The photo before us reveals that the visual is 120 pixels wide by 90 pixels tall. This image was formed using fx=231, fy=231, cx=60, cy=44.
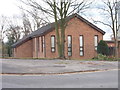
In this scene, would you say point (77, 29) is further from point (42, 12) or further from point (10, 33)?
point (10, 33)

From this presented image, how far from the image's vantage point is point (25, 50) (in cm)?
3991

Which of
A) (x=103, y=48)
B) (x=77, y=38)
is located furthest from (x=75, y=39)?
(x=103, y=48)

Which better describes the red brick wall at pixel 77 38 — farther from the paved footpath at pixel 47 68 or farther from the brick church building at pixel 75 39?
the paved footpath at pixel 47 68

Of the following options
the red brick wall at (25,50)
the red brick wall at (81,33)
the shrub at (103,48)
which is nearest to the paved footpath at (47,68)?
the shrub at (103,48)

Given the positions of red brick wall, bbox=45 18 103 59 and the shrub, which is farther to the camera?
red brick wall, bbox=45 18 103 59

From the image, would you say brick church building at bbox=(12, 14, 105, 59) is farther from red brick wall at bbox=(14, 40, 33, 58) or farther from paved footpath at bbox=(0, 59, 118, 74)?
paved footpath at bbox=(0, 59, 118, 74)

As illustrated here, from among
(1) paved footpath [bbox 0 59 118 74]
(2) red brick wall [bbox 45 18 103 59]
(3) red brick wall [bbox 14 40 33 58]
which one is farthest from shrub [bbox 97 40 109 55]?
(1) paved footpath [bbox 0 59 118 74]

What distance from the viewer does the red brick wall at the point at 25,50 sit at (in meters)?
39.6

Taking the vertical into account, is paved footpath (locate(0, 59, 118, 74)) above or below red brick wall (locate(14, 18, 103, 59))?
below

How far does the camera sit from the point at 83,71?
13906 millimetres

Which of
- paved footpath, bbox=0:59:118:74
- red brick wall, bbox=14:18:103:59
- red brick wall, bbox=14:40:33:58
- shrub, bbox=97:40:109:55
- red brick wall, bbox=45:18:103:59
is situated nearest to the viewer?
paved footpath, bbox=0:59:118:74

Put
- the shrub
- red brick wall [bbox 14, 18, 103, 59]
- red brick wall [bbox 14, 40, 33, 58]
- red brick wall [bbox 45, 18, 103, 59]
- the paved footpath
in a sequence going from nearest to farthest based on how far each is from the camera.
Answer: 1. the paved footpath
2. the shrub
3. red brick wall [bbox 14, 18, 103, 59]
4. red brick wall [bbox 45, 18, 103, 59]
5. red brick wall [bbox 14, 40, 33, 58]

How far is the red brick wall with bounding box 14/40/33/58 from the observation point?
130 ft

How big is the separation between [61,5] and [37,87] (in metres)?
18.5
